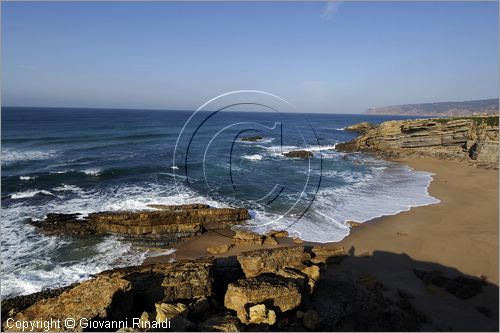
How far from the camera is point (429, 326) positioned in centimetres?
940

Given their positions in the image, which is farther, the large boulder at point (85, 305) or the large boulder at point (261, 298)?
the large boulder at point (261, 298)

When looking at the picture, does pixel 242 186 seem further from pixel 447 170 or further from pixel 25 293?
pixel 447 170

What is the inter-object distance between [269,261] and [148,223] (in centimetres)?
871

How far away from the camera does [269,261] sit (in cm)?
1120

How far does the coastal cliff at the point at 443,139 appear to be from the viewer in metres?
36.1

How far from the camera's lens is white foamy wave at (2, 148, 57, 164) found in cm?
3379

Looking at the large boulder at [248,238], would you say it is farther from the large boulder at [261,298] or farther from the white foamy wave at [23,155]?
the white foamy wave at [23,155]

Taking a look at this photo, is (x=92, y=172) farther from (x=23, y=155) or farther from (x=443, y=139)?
(x=443, y=139)

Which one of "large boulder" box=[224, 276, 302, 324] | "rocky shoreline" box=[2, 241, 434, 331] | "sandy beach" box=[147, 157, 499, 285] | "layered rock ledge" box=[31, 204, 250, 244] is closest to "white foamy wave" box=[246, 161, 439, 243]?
"sandy beach" box=[147, 157, 499, 285]

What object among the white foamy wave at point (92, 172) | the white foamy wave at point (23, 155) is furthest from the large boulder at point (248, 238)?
the white foamy wave at point (23, 155)

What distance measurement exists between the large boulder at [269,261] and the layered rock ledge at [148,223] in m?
6.58

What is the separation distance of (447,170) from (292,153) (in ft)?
62.8

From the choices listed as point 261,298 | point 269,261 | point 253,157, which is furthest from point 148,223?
point 253,157

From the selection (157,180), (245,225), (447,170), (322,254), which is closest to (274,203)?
(245,225)
